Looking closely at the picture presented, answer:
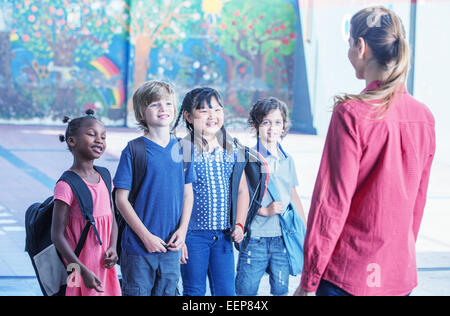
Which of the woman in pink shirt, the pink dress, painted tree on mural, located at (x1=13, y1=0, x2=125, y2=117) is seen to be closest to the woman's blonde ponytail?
the woman in pink shirt

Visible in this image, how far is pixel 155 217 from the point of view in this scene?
3182 millimetres

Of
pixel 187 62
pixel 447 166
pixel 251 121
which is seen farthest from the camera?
pixel 187 62

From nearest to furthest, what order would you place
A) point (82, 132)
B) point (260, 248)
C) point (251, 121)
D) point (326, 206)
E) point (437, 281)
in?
point (326, 206) → point (82, 132) → point (260, 248) → point (251, 121) → point (437, 281)

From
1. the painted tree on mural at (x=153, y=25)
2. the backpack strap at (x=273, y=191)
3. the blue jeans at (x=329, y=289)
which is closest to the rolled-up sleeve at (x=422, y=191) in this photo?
the blue jeans at (x=329, y=289)

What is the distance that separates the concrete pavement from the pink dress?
1.20 meters

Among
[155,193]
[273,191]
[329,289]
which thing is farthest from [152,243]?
[329,289]

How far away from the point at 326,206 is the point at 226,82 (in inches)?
584

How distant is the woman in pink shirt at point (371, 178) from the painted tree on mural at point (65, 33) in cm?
1411

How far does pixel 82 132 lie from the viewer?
325 centimetres

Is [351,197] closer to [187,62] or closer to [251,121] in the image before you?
[251,121]

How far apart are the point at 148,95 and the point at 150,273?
2.74 feet

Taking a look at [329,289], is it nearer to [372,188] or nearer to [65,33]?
[372,188]

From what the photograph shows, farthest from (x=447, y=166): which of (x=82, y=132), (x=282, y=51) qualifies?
(x=82, y=132)

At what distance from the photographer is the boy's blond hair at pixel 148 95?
3301 millimetres
